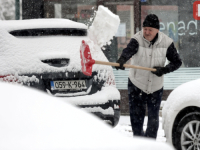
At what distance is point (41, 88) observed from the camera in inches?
198

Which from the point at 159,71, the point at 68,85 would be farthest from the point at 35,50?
the point at 159,71

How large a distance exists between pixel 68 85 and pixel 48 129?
11.3 ft

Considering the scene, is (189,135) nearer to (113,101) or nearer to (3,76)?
(113,101)

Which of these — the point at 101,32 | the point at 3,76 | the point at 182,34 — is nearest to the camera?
the point at 3,76

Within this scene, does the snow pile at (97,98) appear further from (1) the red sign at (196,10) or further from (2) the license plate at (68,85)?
(1) the red sign at (196,10)

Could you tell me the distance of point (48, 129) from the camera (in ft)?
5.49

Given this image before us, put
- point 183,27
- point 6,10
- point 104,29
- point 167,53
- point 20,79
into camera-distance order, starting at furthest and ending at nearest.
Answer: point 6,10 < point 183,27 < point 104,29 < point 167,53 < point 20,79

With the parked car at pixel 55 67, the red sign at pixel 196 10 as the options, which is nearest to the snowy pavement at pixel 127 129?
the parked car at pixel 55 67

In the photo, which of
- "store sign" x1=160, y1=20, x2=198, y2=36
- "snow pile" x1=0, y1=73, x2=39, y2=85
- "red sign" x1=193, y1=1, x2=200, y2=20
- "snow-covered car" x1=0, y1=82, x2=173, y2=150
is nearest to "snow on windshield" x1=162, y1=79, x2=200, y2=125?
"snow pile" x1=0, y1=73, x2=39, y2=85

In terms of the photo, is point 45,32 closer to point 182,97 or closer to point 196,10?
point 182,97

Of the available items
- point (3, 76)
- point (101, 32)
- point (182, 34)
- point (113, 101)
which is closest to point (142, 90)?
point (113, 101)

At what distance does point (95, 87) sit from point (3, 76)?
1039 mm

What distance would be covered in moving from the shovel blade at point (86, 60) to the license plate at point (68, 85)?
10.7 inches

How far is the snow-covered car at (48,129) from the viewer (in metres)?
1.59
